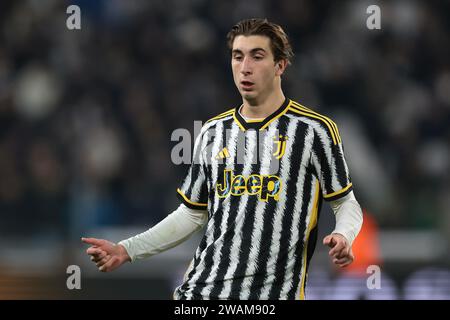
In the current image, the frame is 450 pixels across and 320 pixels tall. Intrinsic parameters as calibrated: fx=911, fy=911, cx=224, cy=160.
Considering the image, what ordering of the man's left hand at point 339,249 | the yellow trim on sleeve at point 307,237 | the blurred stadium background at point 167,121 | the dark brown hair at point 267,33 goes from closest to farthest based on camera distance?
the man's left hand at point 339,249
the yellow trim on sleeve at point 307,237
the dark brown hair at point 267,33
the blurred stadium background at point 167,121

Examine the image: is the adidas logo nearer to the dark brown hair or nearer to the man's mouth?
the man's mouth

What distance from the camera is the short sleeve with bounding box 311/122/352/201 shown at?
186 inches

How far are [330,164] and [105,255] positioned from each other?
1.26 meters

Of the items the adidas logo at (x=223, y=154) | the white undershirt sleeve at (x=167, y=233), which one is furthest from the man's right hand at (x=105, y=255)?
the adidas logo at (x=223, y=154)

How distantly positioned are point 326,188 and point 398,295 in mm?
4074

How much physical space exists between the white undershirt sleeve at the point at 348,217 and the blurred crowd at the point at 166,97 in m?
4.35

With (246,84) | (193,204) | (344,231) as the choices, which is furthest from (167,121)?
(344,231)

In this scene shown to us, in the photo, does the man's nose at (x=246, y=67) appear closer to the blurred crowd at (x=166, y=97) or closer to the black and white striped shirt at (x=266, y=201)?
the black and white striped shirt at (x=266, y=201)

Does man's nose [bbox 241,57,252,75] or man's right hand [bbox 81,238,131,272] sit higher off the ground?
man's nose [bbox 241,57,252,75]

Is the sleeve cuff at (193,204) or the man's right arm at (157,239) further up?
the sleeve cuff at (193,204)

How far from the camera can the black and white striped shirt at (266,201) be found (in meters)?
4.64

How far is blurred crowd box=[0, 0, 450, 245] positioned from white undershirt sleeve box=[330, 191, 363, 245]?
435 centimetres

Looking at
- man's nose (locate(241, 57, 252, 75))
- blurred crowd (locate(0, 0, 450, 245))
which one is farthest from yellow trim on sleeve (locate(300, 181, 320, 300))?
blurred crowd (locate(0, 0, 450, 245))


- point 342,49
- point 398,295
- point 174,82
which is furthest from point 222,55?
point 398,295
